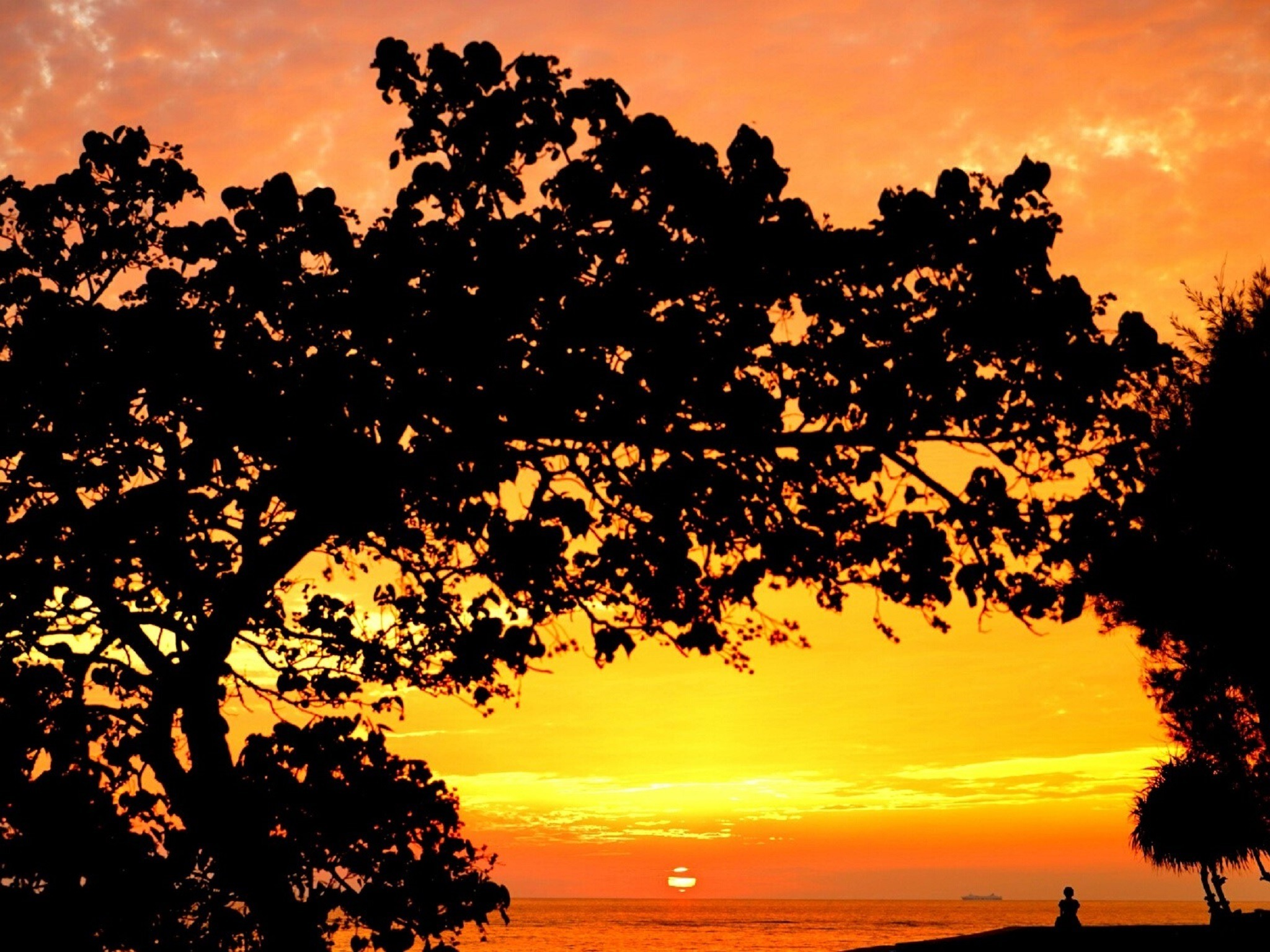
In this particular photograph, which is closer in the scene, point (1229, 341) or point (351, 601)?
point (351, 601)

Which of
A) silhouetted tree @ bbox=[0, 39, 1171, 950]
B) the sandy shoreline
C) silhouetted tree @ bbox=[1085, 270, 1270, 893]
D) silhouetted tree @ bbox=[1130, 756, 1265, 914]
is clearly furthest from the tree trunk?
silhouetted tree @ bbox=[1130, 756, 1265, 914]

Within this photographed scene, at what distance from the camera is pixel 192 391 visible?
9.81 m

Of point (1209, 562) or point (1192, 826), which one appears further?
point (1192, 826)

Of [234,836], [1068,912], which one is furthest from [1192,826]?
[234,836]

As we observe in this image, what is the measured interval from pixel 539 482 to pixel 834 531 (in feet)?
9.30

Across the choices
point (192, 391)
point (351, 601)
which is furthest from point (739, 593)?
point (351, 601)

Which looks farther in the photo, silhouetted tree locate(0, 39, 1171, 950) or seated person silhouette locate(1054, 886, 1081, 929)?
seated person silhouette locate(1054, 886, 1081, 929)

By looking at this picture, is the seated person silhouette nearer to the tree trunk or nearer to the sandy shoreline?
the sandy shoreline

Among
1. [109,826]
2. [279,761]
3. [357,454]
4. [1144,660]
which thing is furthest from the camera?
[1144,660]

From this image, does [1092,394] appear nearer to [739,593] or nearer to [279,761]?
[739,593]

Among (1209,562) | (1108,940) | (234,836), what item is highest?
(1209,562)

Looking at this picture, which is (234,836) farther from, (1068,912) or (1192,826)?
(1192,826)

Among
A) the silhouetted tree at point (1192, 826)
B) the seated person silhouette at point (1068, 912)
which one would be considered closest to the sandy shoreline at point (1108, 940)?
the seated person silhouette at point (1068, 912)

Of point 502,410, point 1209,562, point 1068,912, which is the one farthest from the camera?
point 1068,912
